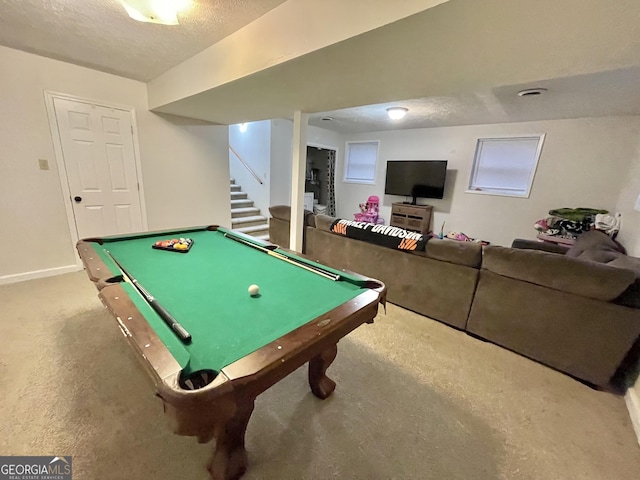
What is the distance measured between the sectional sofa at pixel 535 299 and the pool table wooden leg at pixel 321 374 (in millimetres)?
1293

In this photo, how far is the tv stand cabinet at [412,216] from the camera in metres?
5.15

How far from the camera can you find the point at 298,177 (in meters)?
3.15

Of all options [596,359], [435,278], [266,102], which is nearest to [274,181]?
[266,102]

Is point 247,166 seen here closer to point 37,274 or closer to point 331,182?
point 331,182

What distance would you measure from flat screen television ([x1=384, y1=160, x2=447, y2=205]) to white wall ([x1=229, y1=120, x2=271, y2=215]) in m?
2.64

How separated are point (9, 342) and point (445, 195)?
6.02m

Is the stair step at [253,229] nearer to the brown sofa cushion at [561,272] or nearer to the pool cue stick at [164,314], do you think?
the pool cue stick at [164,314]

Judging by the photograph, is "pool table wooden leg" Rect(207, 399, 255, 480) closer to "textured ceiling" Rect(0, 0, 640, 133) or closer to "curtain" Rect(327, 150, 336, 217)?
"textured ceiling" Rect(0, 0, 640, 133)

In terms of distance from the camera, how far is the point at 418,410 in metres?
1.50

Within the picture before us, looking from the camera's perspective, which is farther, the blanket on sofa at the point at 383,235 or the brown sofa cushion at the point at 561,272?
the blanket on sofa at the point at 383,235

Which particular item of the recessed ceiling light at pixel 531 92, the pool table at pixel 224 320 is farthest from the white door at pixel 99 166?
the recessed ceiling light at pixel 531 92

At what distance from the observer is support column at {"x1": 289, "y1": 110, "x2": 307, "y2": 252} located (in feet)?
A: 9.88

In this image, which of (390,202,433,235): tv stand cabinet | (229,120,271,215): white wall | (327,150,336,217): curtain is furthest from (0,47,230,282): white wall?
(390,202,433,235): tv stand cabinet

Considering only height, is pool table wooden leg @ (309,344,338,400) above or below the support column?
below
